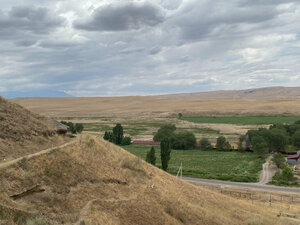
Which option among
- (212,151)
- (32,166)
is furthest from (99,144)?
(212,151)

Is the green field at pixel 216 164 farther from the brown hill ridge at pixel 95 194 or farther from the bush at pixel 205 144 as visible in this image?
the brown hill ridge at pixel 95 194

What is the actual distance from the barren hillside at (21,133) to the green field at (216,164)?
118 ft

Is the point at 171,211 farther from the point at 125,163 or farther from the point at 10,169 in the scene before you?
the point at 10,169

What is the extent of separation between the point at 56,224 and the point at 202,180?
3864 cm

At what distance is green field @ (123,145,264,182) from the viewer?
168ft

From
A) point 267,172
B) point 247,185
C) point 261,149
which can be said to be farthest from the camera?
point 261,149

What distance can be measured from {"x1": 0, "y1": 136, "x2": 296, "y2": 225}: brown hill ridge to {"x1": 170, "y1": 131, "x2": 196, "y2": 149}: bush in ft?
218

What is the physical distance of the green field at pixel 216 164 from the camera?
168 feet

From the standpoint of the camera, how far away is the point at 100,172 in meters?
17.0

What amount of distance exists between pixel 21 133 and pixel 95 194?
6.19 meters

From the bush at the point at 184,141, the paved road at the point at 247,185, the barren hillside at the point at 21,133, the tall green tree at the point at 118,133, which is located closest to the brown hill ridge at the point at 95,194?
the barren hillside at the point at 21,133

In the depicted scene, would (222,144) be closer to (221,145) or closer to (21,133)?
(221,145)

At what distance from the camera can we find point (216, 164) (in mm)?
64125

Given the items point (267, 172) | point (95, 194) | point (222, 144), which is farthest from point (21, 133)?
point (222, 144)
